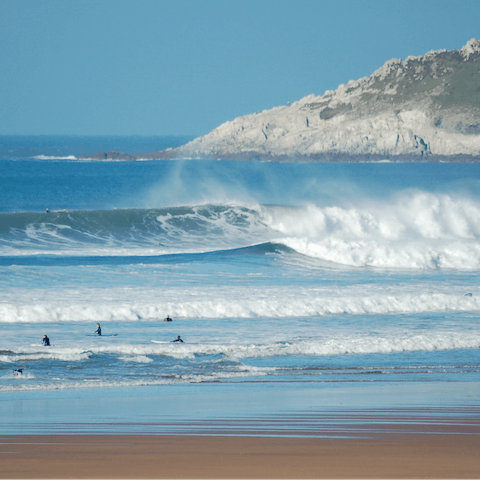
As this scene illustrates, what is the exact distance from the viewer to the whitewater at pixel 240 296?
1322 centimetres

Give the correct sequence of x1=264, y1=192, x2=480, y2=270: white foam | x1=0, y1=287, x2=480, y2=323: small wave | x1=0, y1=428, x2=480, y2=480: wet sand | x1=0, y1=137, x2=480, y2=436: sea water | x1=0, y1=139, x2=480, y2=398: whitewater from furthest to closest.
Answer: x1=264, y1=192, x2=480, y2=270: white foam, x1=0, y1=287, x2=480, y2=323: small wave, x1=0, y1=139, x2=480, y2=398: whitewater, x1=0, y1=137, x2=480, y2=436: sea water, x1=0, y1=428, x2=480, y2=480: wet sand

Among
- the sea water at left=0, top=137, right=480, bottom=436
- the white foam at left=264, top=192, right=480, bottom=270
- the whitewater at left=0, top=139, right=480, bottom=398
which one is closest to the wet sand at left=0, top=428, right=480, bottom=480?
the sea water at left=0, top=137, right=480, bottom=436

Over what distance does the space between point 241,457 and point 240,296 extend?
42.0 ft

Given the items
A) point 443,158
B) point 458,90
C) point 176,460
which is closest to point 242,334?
point 176,460

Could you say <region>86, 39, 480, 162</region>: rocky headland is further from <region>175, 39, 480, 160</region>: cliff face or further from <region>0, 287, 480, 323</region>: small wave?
<region>0, 287, 480, 323</region>: small wave

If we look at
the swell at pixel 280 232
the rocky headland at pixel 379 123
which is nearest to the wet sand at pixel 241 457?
the swell at pixel 280 232

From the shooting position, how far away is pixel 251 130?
144m

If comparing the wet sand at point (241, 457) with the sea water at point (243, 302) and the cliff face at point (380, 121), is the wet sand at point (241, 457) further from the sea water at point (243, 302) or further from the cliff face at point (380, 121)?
the cliff face at point (380, 121)

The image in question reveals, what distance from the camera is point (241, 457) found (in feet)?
23.5

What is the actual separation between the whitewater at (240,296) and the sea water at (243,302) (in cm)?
6

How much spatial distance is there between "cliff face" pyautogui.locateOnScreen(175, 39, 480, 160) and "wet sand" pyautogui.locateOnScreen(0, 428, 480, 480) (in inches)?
4889

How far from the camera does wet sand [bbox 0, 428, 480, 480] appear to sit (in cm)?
659

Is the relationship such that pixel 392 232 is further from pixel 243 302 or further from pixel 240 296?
pixel 243 302

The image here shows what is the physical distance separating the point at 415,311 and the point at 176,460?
517 inches
